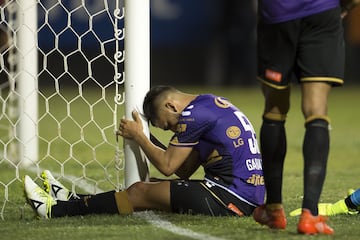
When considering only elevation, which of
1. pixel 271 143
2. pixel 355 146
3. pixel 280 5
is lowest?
pixel 355 146

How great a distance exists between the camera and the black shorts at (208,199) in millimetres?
5070

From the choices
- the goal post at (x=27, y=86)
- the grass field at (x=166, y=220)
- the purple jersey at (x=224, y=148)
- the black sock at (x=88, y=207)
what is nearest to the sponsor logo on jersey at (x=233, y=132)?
the purple jersey at (x=224, y=148)

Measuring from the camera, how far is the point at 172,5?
1758 centimetres

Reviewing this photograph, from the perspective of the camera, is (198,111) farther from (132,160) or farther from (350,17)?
(350,17)

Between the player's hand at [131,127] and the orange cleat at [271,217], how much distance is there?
3.07 feet

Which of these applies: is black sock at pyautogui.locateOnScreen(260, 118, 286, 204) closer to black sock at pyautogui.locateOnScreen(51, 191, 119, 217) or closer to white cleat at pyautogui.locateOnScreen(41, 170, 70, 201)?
black sock at pyautogui.locateOnScreen(51, 191, 119, 217)

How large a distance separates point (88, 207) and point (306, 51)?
143 centimetres

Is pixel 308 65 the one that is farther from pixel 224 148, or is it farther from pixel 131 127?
pixel 131 127

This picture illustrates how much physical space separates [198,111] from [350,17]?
13.1m

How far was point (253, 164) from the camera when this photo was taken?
5129 millimetres

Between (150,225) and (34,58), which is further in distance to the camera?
(34,58)

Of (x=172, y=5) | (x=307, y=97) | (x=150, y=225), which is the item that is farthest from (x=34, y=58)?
(x=172, y=5)

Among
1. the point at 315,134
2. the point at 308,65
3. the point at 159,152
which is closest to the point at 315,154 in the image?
the point at 315,134

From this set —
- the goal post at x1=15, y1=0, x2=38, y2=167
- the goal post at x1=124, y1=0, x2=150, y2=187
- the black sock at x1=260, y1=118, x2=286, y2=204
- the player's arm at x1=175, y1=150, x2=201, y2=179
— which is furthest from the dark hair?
the goal post at x1=15, y1=0, x2=38, y2=167
